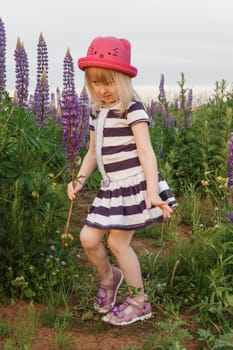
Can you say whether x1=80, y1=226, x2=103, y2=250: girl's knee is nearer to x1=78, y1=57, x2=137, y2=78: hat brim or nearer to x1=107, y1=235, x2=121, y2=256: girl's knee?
x1=107, y1=235, x2=121, y2=256: girl's knee

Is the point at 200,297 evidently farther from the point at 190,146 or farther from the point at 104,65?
the point at 190,146

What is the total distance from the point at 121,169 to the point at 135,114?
33 cm

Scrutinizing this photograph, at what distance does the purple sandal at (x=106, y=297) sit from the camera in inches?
154

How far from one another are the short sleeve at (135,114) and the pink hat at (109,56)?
182 mm

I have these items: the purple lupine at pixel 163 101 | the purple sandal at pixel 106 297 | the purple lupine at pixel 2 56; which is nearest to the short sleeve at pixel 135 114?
the purple sandal at pixel 106 297

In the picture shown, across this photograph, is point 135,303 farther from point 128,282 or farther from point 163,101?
point 163,101

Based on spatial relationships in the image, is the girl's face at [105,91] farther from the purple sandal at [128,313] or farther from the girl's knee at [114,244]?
the purple sandal at [128,313]

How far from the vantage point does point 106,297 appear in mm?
3932

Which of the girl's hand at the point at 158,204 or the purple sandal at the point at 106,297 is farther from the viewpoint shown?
the purple sandal at the point at 106,297

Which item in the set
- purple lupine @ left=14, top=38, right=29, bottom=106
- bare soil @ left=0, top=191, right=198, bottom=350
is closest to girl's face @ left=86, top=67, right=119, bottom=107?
bare soil @ left=0, top=191, right=198, bottom=350

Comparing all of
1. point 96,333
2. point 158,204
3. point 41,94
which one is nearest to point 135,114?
point 158,204

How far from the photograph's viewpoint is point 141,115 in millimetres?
3596

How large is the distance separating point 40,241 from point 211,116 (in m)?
4.54

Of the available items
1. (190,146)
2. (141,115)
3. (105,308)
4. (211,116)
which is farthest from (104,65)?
(211,116)
